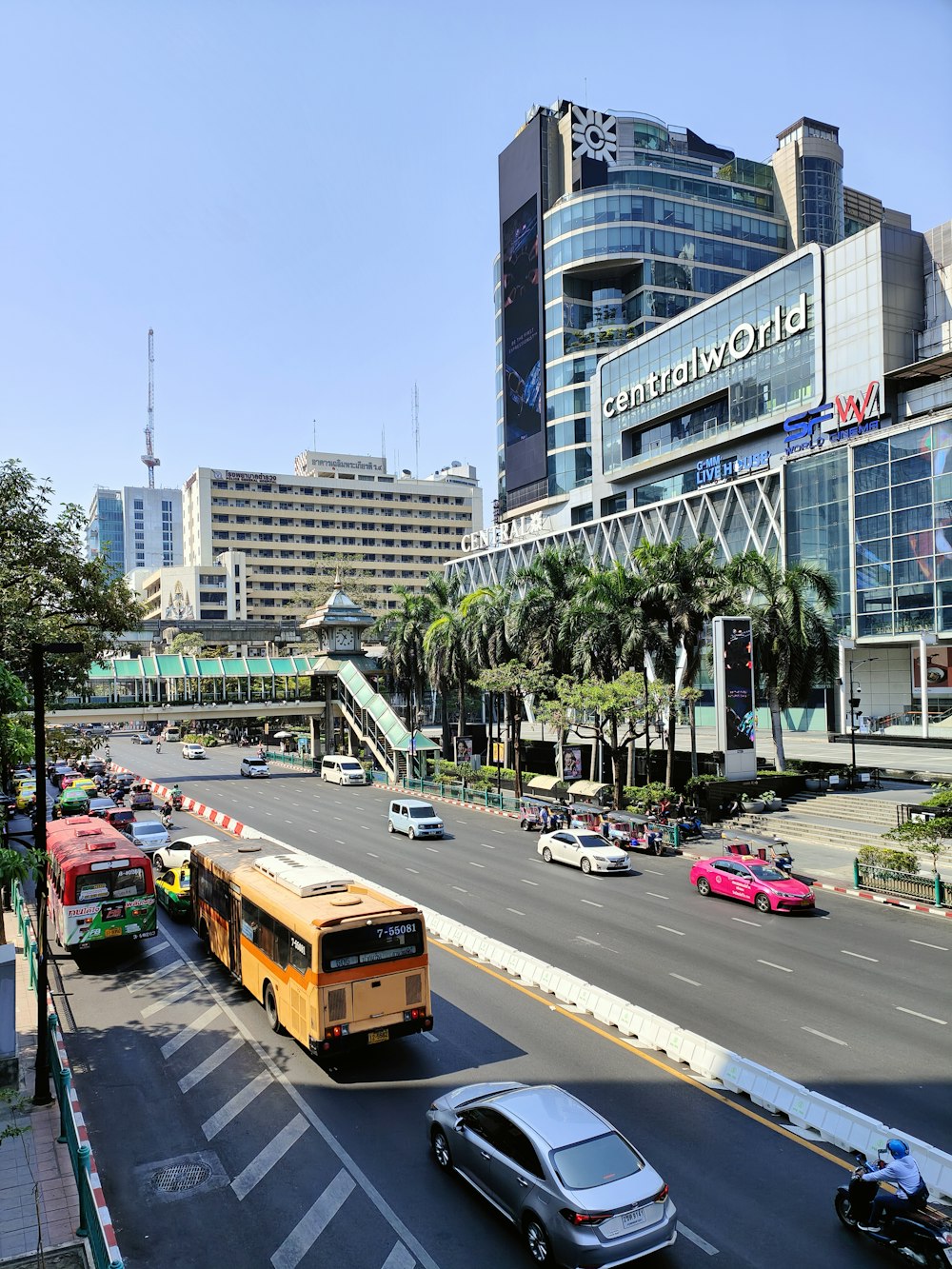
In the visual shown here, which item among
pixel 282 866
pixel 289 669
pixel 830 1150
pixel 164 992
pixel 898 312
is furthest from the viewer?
pixel 289 669

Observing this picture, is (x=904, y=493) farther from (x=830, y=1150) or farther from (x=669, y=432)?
(x=830, y=1150)

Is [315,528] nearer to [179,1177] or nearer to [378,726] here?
[378,726]

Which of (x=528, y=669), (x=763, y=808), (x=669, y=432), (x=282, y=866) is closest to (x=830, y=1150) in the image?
(x=282, y=866)

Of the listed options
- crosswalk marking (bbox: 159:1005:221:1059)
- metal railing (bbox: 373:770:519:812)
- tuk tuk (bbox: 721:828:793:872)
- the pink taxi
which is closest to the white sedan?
the pink taxi

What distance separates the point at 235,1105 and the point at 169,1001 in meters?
5.67

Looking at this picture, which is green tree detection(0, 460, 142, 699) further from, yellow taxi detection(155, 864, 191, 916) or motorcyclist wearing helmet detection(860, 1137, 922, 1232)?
motorcyclist wearing helmet detection(860, 1137, 922, 1232)

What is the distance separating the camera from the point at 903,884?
2723 centimetres

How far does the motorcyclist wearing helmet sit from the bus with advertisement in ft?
55.7

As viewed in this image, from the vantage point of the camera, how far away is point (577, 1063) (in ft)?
48.9

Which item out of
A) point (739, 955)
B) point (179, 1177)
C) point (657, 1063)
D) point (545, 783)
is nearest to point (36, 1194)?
point (179, 1177)

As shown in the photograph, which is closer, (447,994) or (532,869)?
(447,994)

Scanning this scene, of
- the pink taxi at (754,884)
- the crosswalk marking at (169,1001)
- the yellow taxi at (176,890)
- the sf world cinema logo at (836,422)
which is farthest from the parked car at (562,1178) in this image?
the sf world cinema logo at (836,422)

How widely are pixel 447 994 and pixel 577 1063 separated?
4.36m

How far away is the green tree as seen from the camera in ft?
75.8
